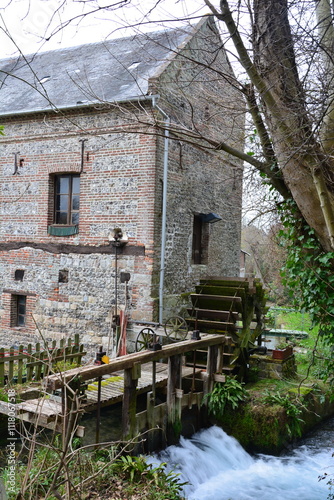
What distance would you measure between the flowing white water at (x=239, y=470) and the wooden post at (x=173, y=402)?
203mm

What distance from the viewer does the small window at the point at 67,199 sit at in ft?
34.9

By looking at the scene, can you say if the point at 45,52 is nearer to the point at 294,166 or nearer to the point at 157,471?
the point at 294,166

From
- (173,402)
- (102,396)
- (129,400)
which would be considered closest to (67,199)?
(102,396)

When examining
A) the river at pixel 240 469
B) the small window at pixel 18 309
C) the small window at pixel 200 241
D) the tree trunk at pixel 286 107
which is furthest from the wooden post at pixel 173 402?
the small window at pixel 18 309

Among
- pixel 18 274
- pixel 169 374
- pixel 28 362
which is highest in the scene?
pixel 18 274

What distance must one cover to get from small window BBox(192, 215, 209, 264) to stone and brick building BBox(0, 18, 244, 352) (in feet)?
0.08

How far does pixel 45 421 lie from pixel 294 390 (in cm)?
467

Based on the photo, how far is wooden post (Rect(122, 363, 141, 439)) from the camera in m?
6.57

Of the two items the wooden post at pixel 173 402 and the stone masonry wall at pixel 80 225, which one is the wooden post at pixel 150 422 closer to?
the wooden post at pixel 173 402

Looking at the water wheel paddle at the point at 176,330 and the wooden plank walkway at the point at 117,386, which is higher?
the water wheel paddle at the point at 176,330

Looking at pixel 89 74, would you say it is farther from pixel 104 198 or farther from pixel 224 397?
pixel 224 397

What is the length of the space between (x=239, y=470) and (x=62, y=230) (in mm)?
6201

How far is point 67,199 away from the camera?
35.3 ft

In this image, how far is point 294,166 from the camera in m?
5.10
